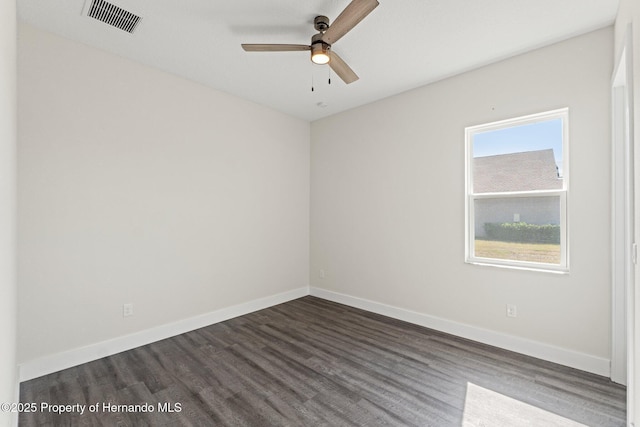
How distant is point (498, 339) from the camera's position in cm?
298

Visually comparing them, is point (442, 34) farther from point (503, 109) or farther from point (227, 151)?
point (227, 151)

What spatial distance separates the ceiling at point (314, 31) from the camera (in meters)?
2.22

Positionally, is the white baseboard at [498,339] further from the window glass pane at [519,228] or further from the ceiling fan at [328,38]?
the ceiling fan at [328,38]

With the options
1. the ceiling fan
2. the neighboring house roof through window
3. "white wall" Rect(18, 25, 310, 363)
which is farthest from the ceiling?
the neighboring house roof through window

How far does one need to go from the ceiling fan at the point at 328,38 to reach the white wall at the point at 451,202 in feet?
4.92

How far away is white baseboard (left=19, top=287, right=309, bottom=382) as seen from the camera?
2.44m

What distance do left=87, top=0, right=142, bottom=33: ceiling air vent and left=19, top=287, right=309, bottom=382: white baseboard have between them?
111 inches

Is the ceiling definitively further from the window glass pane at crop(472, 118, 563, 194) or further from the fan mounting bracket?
the window glass pane at crop(472, 118, 563, 194)

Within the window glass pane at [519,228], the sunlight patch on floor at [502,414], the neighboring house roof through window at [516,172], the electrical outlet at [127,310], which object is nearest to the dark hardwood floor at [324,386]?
the sunlight patch on floor at [502,414]

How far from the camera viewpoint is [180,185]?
3.36 metres

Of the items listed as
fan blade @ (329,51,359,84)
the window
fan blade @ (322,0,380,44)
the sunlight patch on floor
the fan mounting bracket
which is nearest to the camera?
fan blade @ (322,0,380,44)

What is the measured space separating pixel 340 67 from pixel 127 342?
3.30 meters

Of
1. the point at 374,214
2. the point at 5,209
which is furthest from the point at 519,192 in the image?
the point at 5,209

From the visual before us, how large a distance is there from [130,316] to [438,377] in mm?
2960
